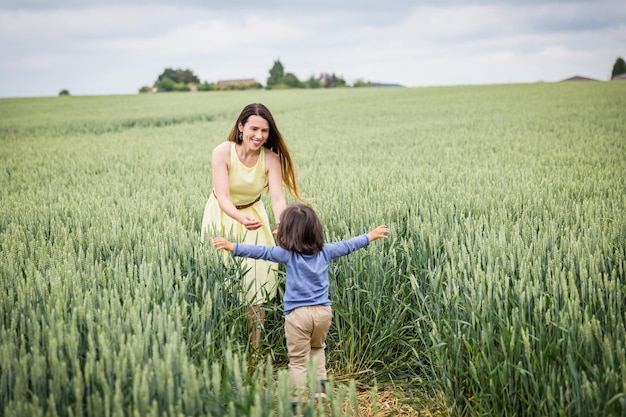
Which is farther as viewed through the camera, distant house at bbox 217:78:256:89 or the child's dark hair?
distant house at bbox 217:78:256:89

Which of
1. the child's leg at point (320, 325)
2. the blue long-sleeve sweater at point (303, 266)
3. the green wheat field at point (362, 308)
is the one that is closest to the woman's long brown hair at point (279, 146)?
the green wheat field at point (362, 308)

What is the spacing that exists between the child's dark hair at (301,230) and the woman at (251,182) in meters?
0.57

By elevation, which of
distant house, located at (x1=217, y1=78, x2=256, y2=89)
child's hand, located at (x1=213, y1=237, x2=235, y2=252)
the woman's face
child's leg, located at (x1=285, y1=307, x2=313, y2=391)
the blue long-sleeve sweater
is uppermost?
distant house, located at (x1=217, y1=78, x2=256, y2=89)

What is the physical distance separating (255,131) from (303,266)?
112cm

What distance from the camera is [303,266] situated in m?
2.65

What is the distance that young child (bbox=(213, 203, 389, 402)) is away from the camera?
2598 millimetres

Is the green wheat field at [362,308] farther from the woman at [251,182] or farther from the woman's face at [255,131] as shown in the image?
the woman's face at [255,131]

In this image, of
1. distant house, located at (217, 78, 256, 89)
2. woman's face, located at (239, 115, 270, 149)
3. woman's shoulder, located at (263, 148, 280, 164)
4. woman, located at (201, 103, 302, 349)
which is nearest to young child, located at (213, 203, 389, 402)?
woman, located at (201, 103, 302, 349)

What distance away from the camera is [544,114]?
16.3 m

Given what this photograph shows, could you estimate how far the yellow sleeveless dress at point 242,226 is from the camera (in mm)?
3238

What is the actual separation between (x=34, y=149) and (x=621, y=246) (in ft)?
40.5

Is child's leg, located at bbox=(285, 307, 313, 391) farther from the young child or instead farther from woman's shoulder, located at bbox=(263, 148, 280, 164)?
woman's shoulder, located at bbox=(263, 148, 280, 164)

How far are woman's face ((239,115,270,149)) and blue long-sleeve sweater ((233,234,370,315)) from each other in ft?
3.20

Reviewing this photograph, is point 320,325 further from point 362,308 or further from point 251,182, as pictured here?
point 251,182
